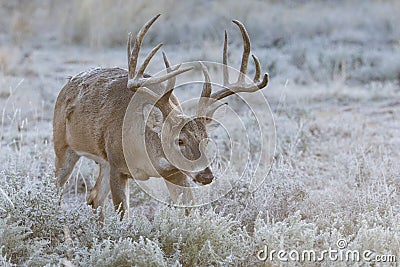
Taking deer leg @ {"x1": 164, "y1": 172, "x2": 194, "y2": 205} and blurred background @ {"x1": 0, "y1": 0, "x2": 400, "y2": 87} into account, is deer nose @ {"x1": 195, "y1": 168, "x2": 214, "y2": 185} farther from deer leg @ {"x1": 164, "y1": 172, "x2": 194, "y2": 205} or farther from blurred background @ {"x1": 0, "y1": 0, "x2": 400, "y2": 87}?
blurred background @ {"x1": 0, "y1": 0, "x2": 400, "y2": 87}

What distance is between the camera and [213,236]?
16.0 feet

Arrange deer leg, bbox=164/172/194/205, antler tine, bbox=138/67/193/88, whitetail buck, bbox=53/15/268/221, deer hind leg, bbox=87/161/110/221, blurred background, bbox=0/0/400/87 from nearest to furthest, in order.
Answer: antler tine, bbox=138/67/193/88 < whitetail buck, bbox=53/15/268/221 < deer leg, bbox=164/172/194/205 < deer hind leg, bbox=87/161/110/221 < blurred background, bbox=0/0/400/87

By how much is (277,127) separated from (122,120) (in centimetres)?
431

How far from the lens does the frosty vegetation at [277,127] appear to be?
4801 mm

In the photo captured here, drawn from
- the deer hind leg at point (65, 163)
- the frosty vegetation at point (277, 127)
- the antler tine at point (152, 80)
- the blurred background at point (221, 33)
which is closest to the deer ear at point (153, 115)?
the antler tine at point (152, 80)

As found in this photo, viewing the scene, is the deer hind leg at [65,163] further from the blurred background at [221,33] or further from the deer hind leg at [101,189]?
the blurred background at [221,33]

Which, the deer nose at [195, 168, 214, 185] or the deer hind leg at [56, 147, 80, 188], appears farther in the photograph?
the deer hind leg at [56, 147, 80, 188]

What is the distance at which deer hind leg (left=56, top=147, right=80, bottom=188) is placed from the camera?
259 inches

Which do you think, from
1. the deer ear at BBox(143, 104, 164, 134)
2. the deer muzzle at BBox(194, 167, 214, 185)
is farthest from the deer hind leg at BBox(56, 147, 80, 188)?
the deer muzzle at BBox(194, 167, 214, 185)

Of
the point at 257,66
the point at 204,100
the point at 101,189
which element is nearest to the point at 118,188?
the point at 101,189

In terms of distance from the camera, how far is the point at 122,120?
19.3 ft

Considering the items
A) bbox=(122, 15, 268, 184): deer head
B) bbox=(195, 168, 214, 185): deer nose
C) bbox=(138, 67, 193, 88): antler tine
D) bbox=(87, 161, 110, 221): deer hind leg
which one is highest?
bbox=(138, 67, 193, 88): antler tine

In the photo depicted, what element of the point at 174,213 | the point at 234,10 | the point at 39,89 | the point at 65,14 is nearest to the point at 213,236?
the point at 174,213

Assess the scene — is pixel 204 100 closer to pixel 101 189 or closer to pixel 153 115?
pixel 153 115
